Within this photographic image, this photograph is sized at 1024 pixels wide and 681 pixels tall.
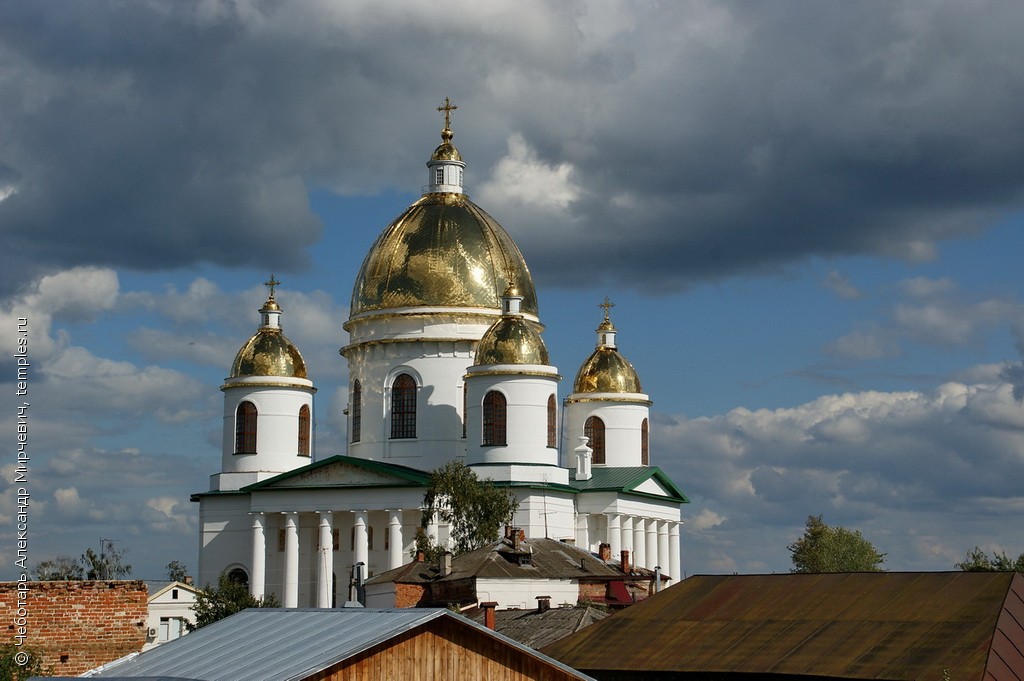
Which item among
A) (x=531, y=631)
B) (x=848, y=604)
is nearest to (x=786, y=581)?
(x=848, y=604)

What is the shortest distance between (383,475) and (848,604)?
29.8 m

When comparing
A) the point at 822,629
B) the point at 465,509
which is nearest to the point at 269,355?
the point at 465,509

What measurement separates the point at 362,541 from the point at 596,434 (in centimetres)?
1187

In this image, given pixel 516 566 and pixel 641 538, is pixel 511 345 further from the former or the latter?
pixel 516 566

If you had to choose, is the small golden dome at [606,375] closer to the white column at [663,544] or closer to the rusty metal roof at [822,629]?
the white column at [663,544]

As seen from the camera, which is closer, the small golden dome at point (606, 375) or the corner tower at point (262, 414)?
the corner tower at point (262, 414)

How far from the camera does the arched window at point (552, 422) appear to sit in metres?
57.0

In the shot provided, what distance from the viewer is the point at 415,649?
19172 mm

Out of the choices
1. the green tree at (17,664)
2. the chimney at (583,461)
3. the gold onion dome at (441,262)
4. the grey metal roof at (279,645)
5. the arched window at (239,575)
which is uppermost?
the gold onion dome at (441,262)

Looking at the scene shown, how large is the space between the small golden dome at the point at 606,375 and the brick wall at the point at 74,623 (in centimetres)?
4132

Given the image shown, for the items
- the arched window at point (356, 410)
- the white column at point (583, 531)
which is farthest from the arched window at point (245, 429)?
the white column at point (583, 531)

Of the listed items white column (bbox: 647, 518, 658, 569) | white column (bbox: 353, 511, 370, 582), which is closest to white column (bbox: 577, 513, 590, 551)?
white column (bbox: 647, 518, 658, 569)

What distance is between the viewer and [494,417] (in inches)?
2212

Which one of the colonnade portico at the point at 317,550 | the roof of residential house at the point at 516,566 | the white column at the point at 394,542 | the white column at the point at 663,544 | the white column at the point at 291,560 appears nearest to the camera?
the roof of residential house at the point at 516,566
